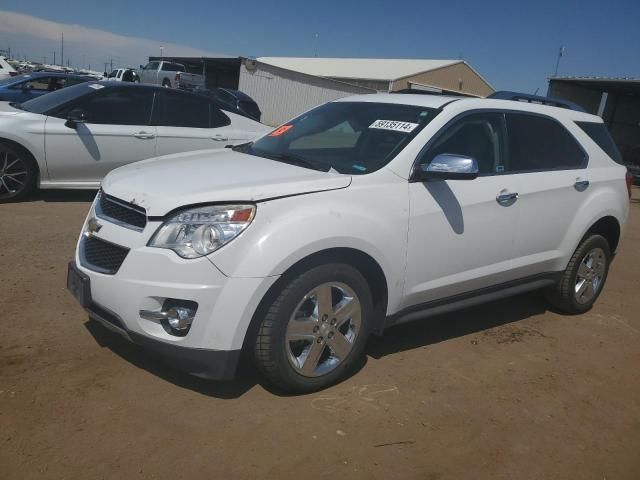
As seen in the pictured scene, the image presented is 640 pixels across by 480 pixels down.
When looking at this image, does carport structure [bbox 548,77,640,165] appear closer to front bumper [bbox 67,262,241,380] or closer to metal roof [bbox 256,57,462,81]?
metal roof [bbox 256,57,462,81]

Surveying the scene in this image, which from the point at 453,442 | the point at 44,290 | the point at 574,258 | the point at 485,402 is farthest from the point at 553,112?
the point at 44,290

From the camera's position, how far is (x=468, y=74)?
4322 cm

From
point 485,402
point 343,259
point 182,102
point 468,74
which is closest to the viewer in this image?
point 343,259

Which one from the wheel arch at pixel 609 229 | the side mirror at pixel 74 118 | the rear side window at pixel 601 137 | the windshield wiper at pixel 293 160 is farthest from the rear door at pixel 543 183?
the side mirror at pixel 74 118

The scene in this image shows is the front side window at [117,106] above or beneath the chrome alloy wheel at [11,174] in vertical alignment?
above

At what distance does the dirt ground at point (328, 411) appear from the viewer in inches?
101

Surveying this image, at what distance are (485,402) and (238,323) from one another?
1605 mm

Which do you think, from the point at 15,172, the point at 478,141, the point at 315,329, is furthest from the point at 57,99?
the point at 315,329

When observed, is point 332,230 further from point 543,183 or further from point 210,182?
point 543,183

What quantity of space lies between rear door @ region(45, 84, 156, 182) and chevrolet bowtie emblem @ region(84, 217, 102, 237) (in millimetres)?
3743

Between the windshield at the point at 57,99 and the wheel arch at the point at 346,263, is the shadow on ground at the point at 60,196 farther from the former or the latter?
the wheel arch at the point at 346,263

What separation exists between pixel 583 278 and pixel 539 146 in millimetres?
1362

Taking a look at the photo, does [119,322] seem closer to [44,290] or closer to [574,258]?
[44,290]

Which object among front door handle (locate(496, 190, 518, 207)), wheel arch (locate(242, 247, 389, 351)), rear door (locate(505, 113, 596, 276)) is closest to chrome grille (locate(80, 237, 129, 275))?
wheel arch (locate(242, 247, 389, 351))
